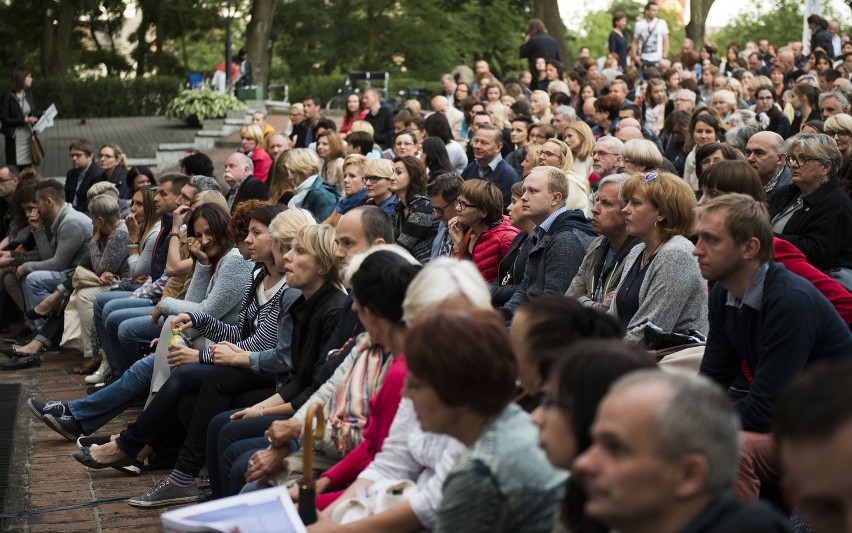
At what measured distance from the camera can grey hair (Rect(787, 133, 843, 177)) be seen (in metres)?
7.21

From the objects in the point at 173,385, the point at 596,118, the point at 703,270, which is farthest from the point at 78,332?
the point at 703,270

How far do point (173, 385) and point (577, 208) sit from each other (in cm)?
295

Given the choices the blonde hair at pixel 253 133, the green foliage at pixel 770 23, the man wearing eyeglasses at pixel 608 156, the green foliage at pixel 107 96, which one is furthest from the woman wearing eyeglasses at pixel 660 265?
the green foliage at pixel 770 23

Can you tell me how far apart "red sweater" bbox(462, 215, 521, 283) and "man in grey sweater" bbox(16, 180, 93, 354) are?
5252 mm

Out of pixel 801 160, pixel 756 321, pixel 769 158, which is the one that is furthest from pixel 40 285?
pixel 756 321

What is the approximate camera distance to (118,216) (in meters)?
10.8

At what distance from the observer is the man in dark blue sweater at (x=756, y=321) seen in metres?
4.46

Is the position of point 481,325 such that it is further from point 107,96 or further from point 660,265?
point 107,96

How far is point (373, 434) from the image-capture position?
15.3 feet

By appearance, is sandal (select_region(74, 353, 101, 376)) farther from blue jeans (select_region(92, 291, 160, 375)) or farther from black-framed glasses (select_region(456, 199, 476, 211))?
black-framed glasses (select_region(456, 199, 476, 211))

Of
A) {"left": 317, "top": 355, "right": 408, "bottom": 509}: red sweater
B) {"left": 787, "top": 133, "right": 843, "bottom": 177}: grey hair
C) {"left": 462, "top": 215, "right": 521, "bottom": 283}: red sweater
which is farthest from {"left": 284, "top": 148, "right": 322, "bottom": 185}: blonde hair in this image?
{"left": 317, "top": 355, "right": 408, "bottom": 509}: red sweater

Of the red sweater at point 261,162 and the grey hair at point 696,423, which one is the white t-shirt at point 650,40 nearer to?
the red sweater at point 261,162

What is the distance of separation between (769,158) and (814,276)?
283 cm

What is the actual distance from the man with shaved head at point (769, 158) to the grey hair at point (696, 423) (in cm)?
588
